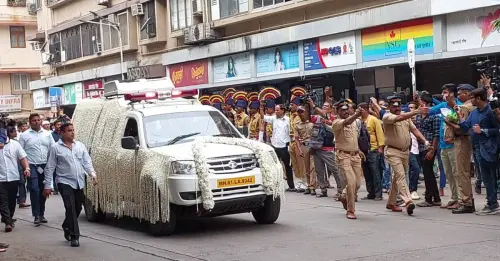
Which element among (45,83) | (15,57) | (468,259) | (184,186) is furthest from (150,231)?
(15,57)

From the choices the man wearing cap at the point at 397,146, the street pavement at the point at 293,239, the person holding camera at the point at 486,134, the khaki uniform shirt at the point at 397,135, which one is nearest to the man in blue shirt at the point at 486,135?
the person holding camera at the point at 486,134

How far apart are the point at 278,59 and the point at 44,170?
1684cm

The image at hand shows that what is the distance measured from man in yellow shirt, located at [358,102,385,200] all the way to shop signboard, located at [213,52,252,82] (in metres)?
14.8

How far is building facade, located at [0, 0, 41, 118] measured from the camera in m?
58.3

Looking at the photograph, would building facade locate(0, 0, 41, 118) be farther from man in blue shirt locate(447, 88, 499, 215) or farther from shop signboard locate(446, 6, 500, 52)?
man in blue shirt locate(447, 88, 499, 215)

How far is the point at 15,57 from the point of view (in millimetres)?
59344

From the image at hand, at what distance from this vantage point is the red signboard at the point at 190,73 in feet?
104

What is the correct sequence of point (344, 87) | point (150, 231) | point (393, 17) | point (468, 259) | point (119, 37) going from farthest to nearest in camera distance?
point (119, 37) < point (344, 87) < point (393, 17) < point (150, 231) < point (468, 259)

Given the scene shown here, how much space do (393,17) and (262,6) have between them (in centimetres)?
730

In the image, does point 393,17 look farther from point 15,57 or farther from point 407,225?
point 15,57

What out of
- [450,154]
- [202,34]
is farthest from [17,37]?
[450,154]

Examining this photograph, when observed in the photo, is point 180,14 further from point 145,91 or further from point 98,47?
point 145,91

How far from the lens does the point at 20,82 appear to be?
6016 centimetres

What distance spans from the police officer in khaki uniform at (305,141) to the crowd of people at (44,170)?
5368 mm
